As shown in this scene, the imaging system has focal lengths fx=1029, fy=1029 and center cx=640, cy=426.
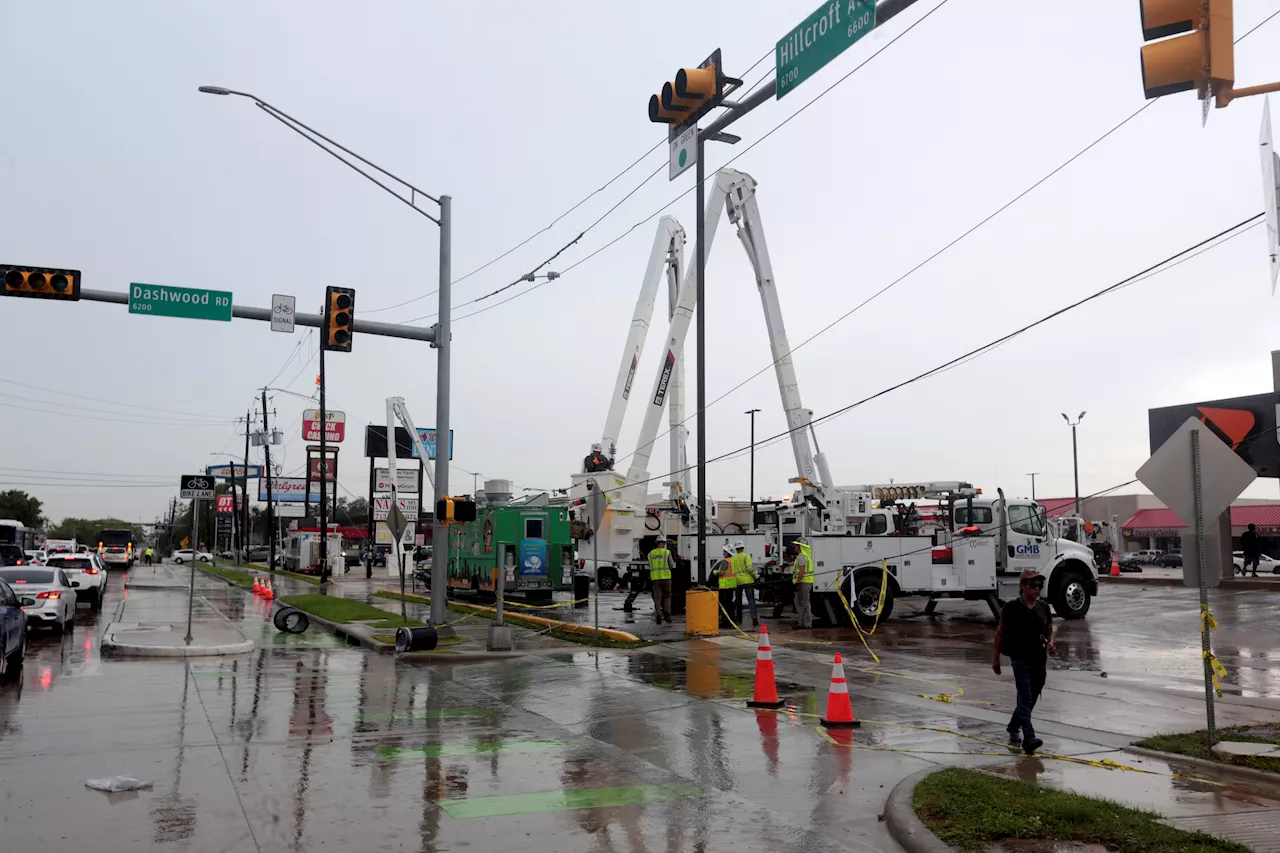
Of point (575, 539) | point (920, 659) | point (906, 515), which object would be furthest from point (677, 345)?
point (920, 659)

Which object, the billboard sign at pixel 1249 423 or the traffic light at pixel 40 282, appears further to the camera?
the billboard sign at pixel 1249 423

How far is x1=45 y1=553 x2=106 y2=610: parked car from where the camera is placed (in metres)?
27.5

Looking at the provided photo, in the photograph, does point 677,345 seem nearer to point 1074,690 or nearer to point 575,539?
point 575,539

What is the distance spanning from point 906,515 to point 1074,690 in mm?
12608

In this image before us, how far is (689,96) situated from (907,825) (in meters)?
9.22

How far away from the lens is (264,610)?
2891 centimetres

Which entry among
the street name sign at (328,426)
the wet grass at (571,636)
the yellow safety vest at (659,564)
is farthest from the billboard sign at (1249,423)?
the street name sign at (328,426)

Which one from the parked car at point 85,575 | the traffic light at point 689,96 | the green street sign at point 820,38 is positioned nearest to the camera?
the green street sign at point 820,38

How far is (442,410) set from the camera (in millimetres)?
18984

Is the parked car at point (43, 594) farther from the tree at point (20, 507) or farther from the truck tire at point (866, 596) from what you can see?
the tree at point (20, 507)

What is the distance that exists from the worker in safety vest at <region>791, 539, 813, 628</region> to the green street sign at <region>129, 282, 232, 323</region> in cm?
1203

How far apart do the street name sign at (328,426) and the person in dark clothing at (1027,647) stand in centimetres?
6026

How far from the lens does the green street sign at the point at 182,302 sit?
1846cm

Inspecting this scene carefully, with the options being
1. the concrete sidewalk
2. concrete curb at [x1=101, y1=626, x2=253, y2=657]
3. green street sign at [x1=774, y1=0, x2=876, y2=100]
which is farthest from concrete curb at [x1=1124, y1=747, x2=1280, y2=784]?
the concrete sidewalk
